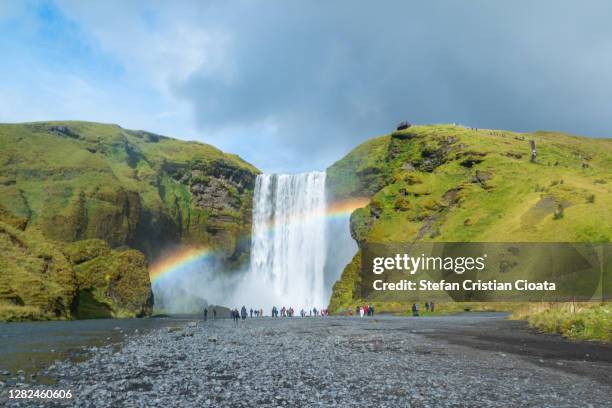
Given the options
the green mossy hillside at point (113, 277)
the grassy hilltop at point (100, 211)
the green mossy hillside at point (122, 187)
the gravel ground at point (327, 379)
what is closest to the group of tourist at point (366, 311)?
the grassy hilltop at point (100, 211)

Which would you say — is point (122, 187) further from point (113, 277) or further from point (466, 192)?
point (466, 192)

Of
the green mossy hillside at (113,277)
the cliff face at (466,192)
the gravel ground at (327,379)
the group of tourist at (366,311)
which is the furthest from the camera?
the green mossy hillside at (113,277)

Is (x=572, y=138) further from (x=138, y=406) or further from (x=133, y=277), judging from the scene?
(x=138, y=406)

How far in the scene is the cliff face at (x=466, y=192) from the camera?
2628 inches

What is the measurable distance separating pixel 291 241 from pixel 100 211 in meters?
50.4

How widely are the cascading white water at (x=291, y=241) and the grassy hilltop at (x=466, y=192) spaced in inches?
296

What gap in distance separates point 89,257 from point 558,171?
87.5 meters

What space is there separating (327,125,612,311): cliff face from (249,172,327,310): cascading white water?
7.88m

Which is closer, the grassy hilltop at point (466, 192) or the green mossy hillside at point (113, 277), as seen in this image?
the grassy hilltop at point (466, 192)

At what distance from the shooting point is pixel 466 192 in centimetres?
8925

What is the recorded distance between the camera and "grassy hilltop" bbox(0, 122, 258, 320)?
215 feet

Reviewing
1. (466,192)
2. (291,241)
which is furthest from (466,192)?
(291,241)

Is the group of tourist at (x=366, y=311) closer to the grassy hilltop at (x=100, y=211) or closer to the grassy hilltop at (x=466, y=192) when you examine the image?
the grassy hilltop at (x=466, y=192)


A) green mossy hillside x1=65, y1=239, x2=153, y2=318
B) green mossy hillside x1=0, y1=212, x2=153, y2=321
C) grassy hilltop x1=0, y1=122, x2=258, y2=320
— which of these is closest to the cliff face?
green mossy hillside x1=65, y1=239, x2=153, y2=318
